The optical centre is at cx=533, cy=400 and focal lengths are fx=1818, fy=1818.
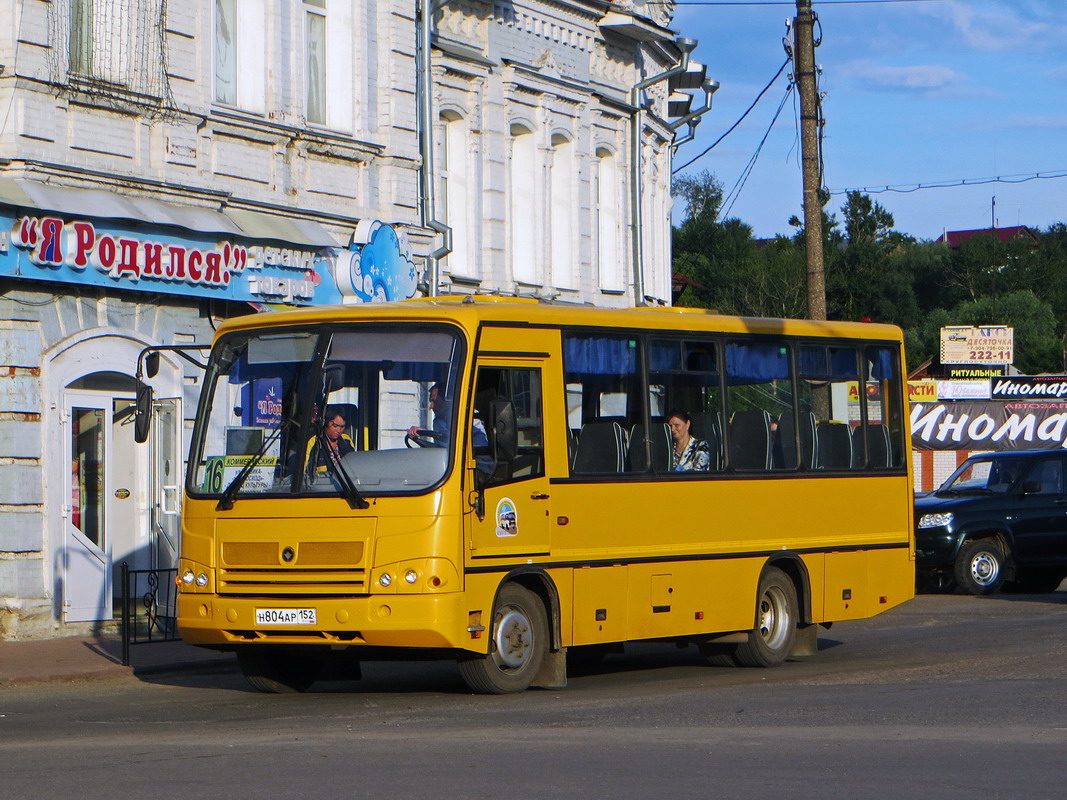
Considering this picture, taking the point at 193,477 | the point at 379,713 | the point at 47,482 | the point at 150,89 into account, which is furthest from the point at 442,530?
the point at 150,89

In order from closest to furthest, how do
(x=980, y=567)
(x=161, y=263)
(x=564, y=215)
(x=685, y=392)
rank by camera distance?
1. (x=685, y=392)
2. (x=161, y=263)
3. (x=980, y=567)
4. (x=564, y=215)

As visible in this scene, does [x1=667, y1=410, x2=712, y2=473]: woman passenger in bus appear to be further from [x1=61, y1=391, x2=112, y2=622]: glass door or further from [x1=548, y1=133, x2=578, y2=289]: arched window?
[x1=548, y1=133, x2=578, y2=289]: arched window

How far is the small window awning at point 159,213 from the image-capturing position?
1659cm

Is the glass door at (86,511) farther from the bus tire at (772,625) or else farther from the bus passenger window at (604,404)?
the bus tire at (772,625)

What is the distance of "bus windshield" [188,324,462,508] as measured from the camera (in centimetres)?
1213

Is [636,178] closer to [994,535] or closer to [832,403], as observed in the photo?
[994,535]

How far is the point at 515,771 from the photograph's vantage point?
8664mm

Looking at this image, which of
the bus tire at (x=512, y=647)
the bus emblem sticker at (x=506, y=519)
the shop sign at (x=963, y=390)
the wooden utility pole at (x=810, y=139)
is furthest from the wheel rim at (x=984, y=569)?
the shop sign at (x=963, y=390)

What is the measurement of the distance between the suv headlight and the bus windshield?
519 inches

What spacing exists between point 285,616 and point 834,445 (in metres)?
5.75

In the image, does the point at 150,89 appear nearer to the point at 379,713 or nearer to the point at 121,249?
the point at 121,249

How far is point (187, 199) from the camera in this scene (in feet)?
62.3

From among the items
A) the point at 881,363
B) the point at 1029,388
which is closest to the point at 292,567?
the point at 881,363

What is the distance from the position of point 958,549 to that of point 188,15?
12.0m
